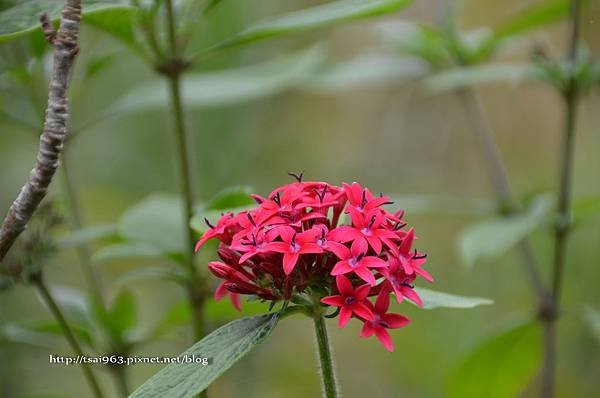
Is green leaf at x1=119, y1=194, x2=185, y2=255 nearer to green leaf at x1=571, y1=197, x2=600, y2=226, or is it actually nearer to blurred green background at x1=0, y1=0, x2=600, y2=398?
green leaf at x1=571, y1=197, x2=600, y2=226

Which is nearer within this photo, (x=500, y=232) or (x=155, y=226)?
(x=155, y=226)

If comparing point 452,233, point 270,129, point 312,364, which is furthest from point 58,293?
point 452,233

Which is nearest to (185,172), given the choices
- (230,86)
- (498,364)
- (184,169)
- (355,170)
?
(184,169)

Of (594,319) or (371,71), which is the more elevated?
(371,71)

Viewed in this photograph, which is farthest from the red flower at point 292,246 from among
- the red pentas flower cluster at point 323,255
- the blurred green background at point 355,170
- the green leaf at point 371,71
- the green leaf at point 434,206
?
the blurred green background at point 355,170

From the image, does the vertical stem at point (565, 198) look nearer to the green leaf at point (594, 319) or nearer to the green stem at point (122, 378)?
the green leaf at point (594, 319)

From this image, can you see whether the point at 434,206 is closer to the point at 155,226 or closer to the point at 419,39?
the point at 419,39
